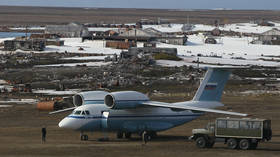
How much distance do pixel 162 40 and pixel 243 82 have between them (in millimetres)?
77475

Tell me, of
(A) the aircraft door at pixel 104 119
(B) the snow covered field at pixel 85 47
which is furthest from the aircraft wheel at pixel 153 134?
(B) the snow covered field at pixel 85 47

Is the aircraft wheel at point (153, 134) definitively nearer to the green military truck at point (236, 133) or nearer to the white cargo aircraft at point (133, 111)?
the white cargo aircraft at point (133, 111)

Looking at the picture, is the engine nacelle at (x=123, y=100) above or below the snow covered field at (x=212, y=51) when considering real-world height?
above

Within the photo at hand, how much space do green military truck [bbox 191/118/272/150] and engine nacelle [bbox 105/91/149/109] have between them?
589 centimetres

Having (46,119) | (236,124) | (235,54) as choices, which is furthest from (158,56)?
(236,124)

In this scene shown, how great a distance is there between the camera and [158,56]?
132000 millimetres

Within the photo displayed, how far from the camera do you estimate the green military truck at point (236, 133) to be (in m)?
47.8

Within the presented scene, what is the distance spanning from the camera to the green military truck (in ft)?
157

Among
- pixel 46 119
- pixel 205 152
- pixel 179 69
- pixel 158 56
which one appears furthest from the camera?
pixel 158 56

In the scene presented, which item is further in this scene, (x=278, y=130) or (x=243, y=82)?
(x=243, y=82)

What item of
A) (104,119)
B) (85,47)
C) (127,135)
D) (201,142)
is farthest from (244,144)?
(85,47)

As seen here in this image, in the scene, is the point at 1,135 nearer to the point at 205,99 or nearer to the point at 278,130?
the point at 205,99

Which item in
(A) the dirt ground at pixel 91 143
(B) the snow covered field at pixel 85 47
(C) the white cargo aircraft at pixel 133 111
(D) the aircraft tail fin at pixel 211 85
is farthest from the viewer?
(B) the snow covered field at pixel 85 47

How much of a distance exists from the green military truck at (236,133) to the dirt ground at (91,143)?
60 centimetres
